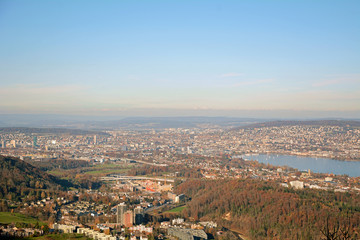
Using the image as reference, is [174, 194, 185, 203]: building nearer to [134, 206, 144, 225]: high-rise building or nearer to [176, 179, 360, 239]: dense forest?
[176, 179, 360, 239]: dense forest

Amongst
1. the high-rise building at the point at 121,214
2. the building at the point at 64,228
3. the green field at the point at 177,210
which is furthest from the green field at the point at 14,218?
the green field at the point at 177,210

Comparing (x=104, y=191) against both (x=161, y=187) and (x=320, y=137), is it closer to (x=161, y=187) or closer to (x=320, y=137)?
(x=161, y=187)

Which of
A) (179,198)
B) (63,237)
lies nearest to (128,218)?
(63,237)

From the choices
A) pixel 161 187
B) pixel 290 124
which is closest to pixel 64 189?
pixel 161 187

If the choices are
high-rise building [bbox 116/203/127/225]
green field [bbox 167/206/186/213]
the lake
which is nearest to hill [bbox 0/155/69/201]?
high-rise building [bbox 116/203/127/225]

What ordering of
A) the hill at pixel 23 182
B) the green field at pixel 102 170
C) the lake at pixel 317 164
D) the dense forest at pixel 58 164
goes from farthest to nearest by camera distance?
the lake at pixel 317 164, the dense forest at pixel 58 164, the green field at pixel 102 170, the hill at pixel 23 182

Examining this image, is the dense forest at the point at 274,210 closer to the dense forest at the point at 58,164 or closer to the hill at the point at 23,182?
the hill at the point at 23,182

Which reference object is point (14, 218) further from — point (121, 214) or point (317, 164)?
point (317, 164)
